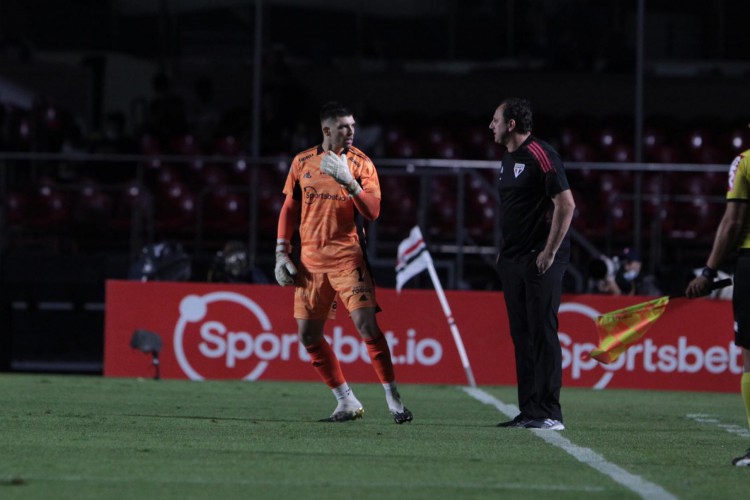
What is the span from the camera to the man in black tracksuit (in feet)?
29.1

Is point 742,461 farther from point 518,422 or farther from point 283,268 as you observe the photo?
point 283,268

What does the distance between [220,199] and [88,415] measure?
8.94 metres

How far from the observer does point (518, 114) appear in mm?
8867

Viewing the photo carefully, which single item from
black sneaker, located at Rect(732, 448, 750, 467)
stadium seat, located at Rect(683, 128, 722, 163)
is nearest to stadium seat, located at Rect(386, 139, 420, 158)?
stadium seat, located at Rect(683, 128, 722, 163)

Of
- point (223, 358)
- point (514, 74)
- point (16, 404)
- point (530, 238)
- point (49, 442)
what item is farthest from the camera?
point (514, 74)

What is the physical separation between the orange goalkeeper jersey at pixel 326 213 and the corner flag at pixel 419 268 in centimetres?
478

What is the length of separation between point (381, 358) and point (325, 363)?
0.41 metres

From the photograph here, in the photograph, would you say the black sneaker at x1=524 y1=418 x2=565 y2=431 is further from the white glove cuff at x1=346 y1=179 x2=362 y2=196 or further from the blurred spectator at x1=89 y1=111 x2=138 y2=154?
the blurred spectator at x1=89 y1=111 x2=138 y2=154

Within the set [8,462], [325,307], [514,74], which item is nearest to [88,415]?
[325,307]

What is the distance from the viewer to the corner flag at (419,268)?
549 inches

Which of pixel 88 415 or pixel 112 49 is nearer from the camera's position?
pixel 88 415

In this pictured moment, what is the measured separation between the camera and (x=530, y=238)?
353 inches

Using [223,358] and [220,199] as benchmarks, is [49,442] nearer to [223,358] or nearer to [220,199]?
[223,358]

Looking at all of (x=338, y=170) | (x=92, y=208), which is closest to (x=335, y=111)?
(x=338, y=170)
